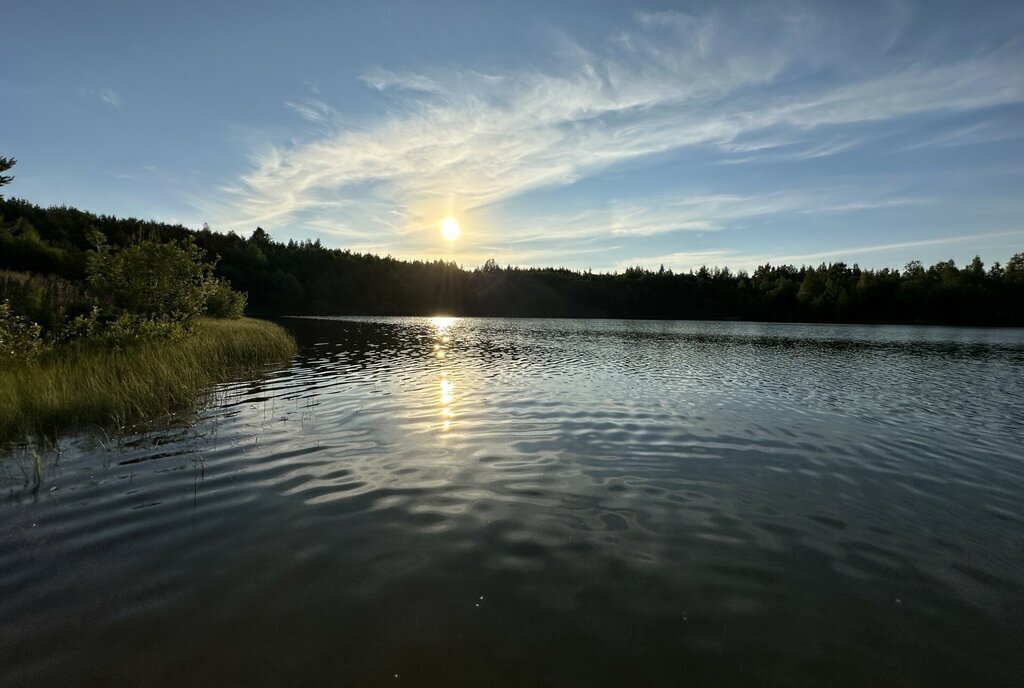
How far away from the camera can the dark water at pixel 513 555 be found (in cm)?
485

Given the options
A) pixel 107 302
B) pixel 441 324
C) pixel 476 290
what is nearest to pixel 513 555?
pixel 107 302

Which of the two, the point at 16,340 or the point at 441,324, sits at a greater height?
the point at 16,340

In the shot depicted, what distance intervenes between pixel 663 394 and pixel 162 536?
17925mm

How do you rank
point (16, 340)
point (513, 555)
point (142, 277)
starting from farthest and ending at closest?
point (142, 277) < point (16, 340) < point (513, 555)

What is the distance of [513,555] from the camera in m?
6.96

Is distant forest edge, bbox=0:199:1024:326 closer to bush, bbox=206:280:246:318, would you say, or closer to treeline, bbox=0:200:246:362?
bush, bbox=206:280:246:318

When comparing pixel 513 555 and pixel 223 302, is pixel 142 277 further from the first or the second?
pixel 513 555

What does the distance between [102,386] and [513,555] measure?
1519cm

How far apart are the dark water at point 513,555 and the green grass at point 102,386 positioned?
74.3 inches

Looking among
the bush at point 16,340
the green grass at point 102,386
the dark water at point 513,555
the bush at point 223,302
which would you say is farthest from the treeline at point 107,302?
the bush at point 223,302

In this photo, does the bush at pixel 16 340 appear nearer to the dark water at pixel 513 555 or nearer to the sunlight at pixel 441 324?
the dark water at pixel 513 555

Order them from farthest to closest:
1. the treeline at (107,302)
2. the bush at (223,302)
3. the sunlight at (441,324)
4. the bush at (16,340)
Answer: the sunlight at (441,324) → the bush at (223,302) → the treeline at (107,302) → the bush at (16,340)

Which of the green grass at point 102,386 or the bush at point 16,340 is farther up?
the bush at point 16,340

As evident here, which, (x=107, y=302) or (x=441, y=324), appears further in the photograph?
(x=441, y=324)
